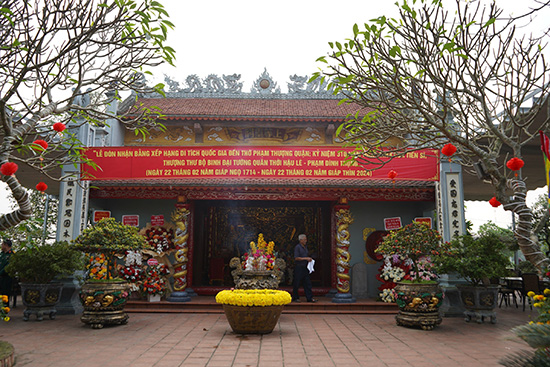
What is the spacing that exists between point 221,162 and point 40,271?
441 centimetres

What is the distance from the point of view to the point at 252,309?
21.9ft

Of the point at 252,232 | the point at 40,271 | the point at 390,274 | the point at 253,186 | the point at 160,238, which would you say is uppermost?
the point at 253,186

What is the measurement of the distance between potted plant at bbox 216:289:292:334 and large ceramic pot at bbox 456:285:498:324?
12.5ft

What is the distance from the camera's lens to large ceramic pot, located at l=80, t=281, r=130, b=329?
24.2ft

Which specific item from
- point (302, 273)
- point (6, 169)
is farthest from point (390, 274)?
point (6, 169)

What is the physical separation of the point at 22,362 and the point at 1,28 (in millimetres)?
4175

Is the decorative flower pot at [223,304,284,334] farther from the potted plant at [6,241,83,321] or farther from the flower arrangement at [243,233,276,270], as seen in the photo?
the potted plant at [6,241,83,321]

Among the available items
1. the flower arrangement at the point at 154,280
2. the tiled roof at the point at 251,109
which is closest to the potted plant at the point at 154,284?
the flower arrangement at the point at 154,280

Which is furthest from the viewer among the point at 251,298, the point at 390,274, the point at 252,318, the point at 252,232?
the point at 252,232

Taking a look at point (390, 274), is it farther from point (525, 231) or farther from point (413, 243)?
point (525, 231)

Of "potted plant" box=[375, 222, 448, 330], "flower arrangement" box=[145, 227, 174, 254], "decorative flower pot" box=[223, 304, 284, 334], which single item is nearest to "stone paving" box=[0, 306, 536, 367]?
"decorative flower pot" box=[223, 304, 284, 334]

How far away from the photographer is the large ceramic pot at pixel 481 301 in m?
8.05

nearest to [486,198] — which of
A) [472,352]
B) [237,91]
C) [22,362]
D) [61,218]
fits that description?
[237,91]

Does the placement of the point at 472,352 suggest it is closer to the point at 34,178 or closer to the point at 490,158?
the point at 490,158
